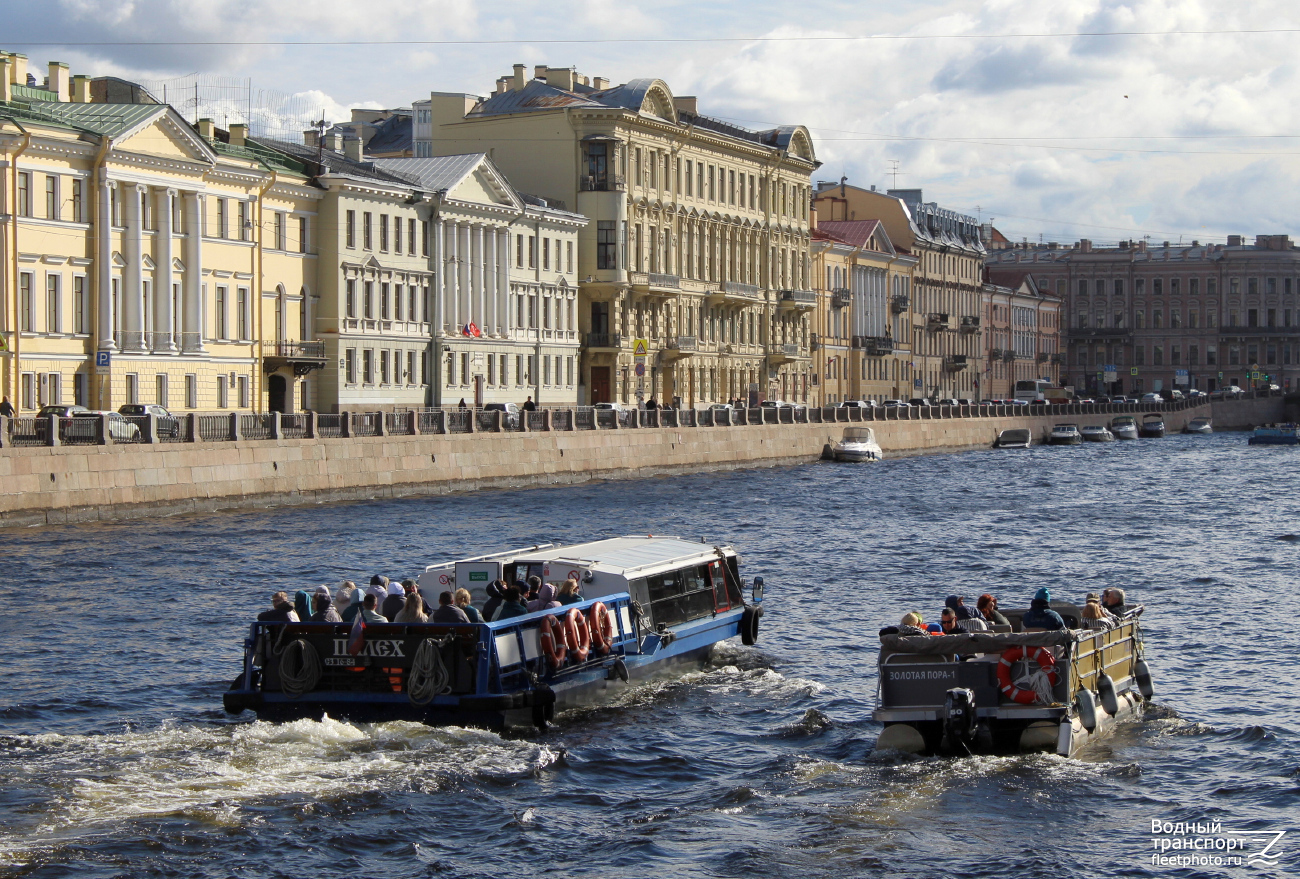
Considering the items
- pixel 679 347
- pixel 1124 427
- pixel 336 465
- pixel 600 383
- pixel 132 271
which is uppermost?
pixel 132 271

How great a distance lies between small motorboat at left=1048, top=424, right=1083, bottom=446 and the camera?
87.5m

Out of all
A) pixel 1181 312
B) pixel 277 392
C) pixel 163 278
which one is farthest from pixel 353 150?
pixel 1181 312

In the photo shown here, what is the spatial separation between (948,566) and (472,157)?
36833mm

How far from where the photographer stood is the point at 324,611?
16094mm

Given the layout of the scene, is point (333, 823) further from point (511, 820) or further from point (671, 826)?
point (671, 826)

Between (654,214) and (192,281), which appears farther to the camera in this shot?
(654,214)

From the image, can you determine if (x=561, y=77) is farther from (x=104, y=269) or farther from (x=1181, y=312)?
(x=1181, y=312)

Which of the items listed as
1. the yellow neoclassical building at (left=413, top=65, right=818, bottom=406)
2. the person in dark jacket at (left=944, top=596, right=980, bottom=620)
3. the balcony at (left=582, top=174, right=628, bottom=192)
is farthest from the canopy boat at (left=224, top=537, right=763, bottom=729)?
the balcony at (left=582, top=174, right=628, bottom=192)

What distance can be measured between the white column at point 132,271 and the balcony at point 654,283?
27.4 meters

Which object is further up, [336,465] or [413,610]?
[336,465]

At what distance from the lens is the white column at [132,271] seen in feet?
157

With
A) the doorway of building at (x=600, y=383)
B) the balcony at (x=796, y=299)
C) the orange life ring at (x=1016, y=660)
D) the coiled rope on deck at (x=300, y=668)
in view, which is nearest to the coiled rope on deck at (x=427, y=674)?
the coiled rope on deck at (x=300, y=668)

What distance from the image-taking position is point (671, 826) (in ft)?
44.1

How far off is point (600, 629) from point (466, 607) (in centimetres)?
171
